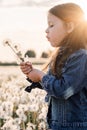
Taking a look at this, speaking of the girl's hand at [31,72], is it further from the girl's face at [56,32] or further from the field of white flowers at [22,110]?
the field of white flowers at [22,110]

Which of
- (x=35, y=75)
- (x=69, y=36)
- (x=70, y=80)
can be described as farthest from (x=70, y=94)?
(x=69, y=36)

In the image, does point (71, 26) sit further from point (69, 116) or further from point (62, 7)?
point (69, 116)

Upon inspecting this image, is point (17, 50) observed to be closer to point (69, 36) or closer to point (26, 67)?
point (26, 67)

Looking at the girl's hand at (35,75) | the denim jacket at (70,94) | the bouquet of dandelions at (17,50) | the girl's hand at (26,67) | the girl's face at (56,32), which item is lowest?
the denim jacket at (70,94)

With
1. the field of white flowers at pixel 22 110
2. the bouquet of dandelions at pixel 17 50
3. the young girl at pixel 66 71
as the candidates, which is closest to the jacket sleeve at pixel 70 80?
the young girl at pixel 66 71

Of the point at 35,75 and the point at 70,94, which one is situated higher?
the point at 35,75

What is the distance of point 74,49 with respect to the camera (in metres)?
3.78

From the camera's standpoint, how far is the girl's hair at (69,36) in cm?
376

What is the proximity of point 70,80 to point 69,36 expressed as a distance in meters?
0.31

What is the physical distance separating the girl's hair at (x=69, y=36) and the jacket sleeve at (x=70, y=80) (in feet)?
0.18

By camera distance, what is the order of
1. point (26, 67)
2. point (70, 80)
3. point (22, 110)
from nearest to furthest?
point (70, 80) < point (26, 67) < point (22, 110)

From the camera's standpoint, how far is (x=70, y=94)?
368cm

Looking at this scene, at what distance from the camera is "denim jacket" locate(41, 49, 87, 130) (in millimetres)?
3674

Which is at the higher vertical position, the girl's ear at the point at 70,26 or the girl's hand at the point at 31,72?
the girl's ear at the point at 70,26
